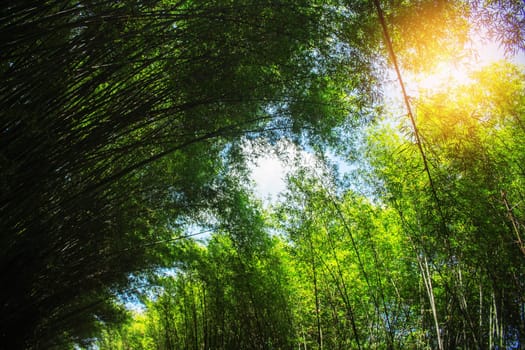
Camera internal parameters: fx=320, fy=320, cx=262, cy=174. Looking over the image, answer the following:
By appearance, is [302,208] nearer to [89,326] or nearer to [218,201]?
[218,201]

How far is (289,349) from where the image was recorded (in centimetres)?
638

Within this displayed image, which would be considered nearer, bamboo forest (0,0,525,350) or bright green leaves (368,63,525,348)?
bamboo forest (0,0,525,350)

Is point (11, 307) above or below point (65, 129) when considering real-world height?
below

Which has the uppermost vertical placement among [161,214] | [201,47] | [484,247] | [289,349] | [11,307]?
[201,47]

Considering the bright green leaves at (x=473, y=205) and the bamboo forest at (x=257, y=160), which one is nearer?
the bamboo forest at (x=257, y=160)

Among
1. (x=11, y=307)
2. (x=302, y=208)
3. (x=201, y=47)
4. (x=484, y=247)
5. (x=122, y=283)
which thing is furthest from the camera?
(x=122, y=283)

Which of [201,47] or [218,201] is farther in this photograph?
[218,201]

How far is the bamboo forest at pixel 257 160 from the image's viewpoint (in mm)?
2199

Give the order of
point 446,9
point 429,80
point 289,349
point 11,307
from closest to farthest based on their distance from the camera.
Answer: point 446,9, point 429,80, point 11,307, point 289,349

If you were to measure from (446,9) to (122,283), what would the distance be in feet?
20.1

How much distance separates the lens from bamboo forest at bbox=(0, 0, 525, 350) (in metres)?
2.20

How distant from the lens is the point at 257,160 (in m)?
4.34

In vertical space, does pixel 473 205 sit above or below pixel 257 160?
below

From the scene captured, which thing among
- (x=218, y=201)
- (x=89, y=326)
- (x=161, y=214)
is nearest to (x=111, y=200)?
(x=161, y=214)
